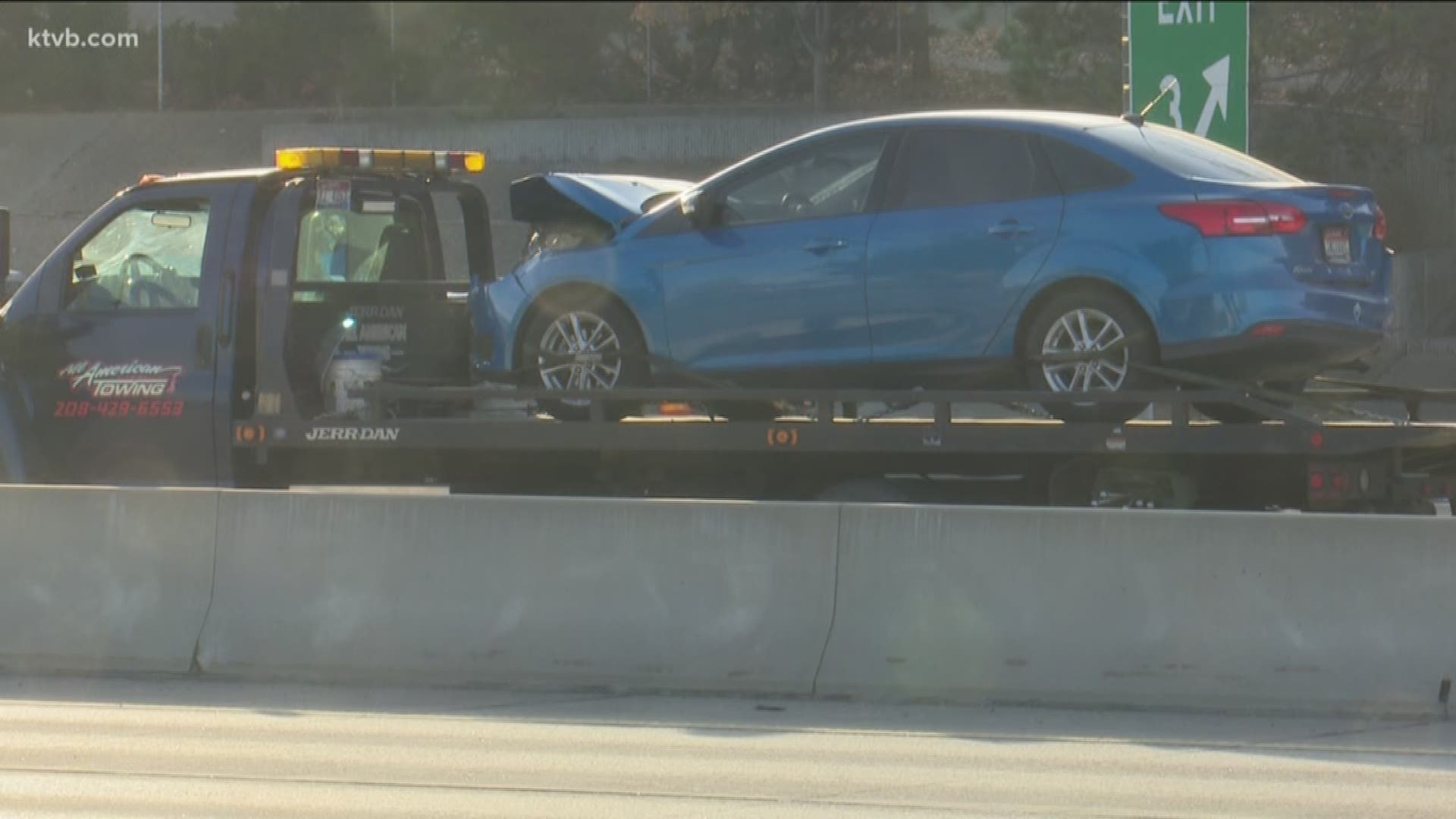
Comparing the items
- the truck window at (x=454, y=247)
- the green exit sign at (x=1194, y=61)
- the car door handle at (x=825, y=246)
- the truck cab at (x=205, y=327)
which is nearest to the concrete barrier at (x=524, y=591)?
the truck cab at (x=205, y=327)

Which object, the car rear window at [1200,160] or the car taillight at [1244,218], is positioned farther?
the car rear window at [1200,160]

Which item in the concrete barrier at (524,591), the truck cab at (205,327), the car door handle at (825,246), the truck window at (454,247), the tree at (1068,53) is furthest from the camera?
the tree at (1068,53)

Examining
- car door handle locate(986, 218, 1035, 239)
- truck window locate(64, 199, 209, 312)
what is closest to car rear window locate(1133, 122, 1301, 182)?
car door handle locate(986, 218, 1035, 239)

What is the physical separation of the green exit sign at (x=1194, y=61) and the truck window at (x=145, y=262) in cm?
774

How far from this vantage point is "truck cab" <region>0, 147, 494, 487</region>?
995 cm

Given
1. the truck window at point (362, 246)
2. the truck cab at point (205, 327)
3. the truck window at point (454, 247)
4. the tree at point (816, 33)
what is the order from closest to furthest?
the truck cab at point (205, 327) < the truck window at point (362, 246) < the truck window at point (454, 247) < the tree at point (816, 33)

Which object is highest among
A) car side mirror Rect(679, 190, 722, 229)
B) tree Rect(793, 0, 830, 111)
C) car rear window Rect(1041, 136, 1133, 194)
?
tree Rect(793, 0, 830, 111)

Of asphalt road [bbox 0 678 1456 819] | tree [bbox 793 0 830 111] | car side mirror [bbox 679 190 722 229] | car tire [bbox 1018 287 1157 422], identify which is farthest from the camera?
tree [bbox 793 0 830 111]

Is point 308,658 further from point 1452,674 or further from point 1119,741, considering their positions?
point 1452,674

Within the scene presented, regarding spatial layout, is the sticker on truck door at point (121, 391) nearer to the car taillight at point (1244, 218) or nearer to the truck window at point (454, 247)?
the truck window at point (454, 247)

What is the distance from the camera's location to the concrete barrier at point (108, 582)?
27.4ft

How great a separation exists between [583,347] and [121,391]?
2.43m

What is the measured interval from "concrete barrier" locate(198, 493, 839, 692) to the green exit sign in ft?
26.6

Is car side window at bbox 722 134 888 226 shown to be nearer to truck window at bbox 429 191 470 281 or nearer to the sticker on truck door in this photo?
truck window at bbox 429 191 470 281
